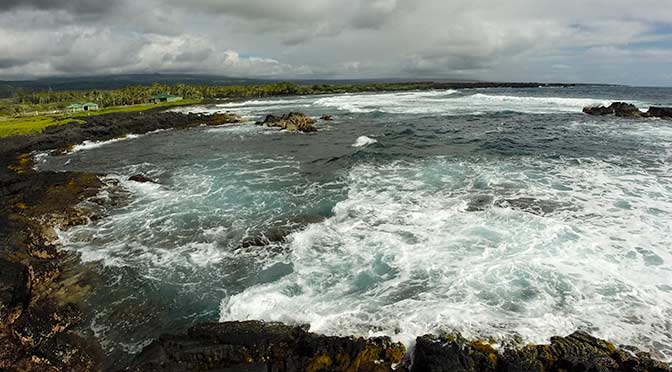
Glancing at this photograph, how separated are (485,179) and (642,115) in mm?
42818

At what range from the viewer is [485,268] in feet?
40.5

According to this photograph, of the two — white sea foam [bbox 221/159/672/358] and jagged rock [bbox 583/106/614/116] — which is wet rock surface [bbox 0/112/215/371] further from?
jagged rock [bbox 583/106/614/116]

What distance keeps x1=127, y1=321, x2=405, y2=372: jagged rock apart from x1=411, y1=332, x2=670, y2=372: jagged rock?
831 millimetres

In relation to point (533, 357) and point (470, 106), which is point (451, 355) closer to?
point (533, 357)

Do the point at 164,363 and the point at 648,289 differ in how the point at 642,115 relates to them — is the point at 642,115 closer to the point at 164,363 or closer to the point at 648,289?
the point at 648,289

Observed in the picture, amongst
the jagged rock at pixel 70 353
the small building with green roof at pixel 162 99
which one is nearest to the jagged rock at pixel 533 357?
the jagged rock at pixel 70 353

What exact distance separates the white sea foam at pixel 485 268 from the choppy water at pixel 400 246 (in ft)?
0.20

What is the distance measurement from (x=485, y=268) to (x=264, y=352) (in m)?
7.68

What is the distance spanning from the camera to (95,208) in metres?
19.2

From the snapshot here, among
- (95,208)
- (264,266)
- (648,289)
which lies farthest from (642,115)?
(95,208)

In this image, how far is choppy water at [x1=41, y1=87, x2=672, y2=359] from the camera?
10.2 metres

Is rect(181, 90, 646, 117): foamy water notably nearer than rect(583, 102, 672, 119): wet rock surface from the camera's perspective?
No

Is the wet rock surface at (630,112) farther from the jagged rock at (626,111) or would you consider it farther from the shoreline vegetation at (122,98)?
the shoreline vegetation at (122,98)

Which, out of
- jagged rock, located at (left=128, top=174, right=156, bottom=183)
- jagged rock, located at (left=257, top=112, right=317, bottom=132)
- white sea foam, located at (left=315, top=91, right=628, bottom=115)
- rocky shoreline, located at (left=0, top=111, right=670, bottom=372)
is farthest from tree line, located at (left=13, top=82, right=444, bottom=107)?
rocky shoreline, located at (left=0, top=111, right=670, bottom=372)
